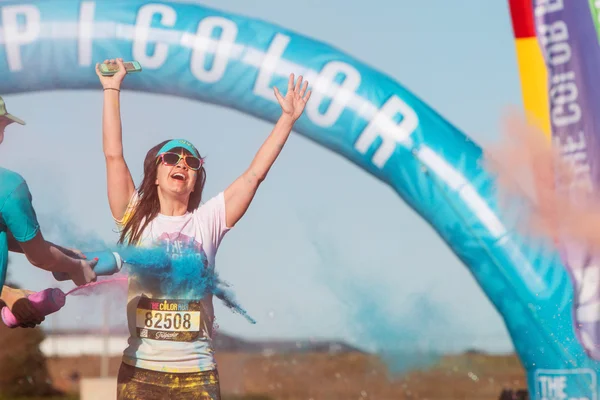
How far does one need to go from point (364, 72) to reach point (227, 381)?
7.68 ft

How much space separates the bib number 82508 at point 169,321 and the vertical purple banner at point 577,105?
2.27 m

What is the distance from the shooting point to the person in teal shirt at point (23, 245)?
159 inches

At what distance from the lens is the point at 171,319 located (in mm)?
4230

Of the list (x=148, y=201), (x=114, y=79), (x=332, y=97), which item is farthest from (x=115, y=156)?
(x=332, y=97)

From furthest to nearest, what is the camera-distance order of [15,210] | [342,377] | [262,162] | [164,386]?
[342,377], [262,162], [164,386], [15,210]

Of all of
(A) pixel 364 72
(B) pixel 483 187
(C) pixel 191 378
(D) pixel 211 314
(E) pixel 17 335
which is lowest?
(C) pixel 191 378

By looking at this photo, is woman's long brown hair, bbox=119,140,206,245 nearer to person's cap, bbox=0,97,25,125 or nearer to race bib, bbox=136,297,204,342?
race bib, bbox=136,297,204,342

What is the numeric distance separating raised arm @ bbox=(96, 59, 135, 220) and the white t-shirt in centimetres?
19

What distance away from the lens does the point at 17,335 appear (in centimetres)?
591

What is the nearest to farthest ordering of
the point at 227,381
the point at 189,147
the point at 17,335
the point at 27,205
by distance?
the point at 27,205
the point at 189,147
the point at 17,335
the point at 227,381

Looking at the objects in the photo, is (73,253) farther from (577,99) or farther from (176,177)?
(577,99)

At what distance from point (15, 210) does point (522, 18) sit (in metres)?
3.25

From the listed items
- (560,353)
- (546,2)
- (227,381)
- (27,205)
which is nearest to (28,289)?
(27,205)

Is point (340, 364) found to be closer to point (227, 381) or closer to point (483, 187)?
point (227, 381)
